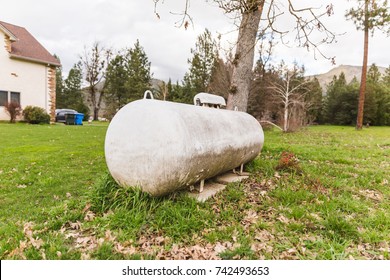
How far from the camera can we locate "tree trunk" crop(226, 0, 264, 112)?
6.67 metres

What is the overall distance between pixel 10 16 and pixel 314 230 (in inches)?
1162

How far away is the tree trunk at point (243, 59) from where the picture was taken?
263 inches

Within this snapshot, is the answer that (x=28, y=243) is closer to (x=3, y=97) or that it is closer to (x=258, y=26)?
(x=258, y=26)

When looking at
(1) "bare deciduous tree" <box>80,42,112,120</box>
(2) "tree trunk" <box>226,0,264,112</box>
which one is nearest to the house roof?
(1) "bare deciduous tree" <box>80,42,112,120</box>

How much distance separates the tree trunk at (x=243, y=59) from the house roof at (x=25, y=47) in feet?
62.3

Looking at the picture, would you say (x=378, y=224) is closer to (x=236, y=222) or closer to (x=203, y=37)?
(x=236, y=222)

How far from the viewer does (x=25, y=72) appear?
19.7 meters

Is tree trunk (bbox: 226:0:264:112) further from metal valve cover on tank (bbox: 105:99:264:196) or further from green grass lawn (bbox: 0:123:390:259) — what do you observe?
metal valve cover on tank (bbox: 105:99:264:196)

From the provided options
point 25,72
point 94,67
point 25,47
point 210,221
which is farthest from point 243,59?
point 94,67

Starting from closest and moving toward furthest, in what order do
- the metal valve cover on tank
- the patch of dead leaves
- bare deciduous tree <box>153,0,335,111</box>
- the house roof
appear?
the patch of dead leaves
the metal valve cover on tank
bare deciduous tree <box>153,0,335,111</box>
the house roof

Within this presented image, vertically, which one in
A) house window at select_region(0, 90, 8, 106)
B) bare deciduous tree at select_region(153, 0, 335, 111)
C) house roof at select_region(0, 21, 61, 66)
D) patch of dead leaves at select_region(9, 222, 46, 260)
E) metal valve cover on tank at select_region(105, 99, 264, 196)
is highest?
house roof at select_region(0, 21, 61, 66)

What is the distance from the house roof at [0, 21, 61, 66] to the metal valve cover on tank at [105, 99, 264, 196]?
67.0 feet
